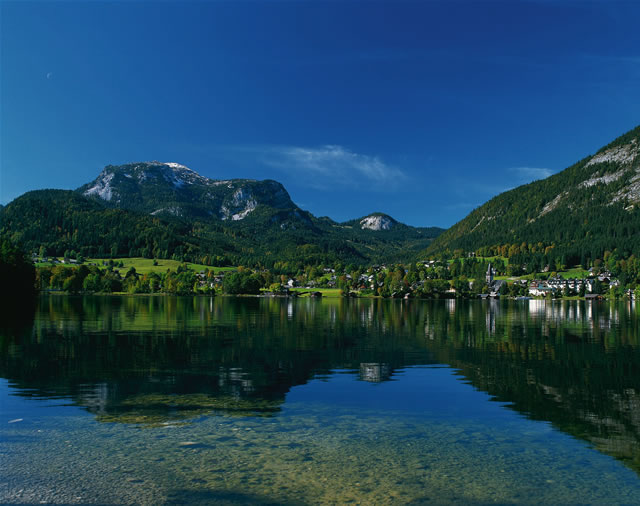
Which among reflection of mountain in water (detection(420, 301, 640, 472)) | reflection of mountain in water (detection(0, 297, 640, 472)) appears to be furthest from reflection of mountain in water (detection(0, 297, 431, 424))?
reflection of mountain in water (detection(420, 301, 640, 472))

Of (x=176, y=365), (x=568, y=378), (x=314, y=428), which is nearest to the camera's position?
(x=314, y=428)

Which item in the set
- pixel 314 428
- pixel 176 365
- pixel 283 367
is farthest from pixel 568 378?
pixel 176 365

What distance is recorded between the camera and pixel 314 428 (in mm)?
15984

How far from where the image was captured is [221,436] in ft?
48.4

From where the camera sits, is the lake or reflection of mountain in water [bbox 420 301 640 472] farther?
reflection of mountain in water [bbox 420 301 640 472]

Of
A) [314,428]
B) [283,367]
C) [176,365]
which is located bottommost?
[283,367]

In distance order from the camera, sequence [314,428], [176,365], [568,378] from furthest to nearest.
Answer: [176,365], [568,378], [314,428]

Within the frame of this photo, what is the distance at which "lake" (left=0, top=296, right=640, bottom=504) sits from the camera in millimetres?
11156

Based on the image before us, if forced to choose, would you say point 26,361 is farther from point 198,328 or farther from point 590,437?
point 590,437

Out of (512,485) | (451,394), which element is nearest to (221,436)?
(512,485)

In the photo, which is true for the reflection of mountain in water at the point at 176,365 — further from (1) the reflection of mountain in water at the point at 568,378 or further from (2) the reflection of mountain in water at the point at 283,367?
(1) the reflection of mountain in water at the point at 568,378

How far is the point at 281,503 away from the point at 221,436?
5.01m

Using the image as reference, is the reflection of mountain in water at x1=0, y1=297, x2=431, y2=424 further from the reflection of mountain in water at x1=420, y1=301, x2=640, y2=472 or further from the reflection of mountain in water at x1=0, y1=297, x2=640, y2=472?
the reflection of mountain in water at x1=420, y1=301, x2=640, y2=472

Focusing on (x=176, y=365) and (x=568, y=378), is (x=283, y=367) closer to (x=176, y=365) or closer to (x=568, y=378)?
(x=176, y=365)
